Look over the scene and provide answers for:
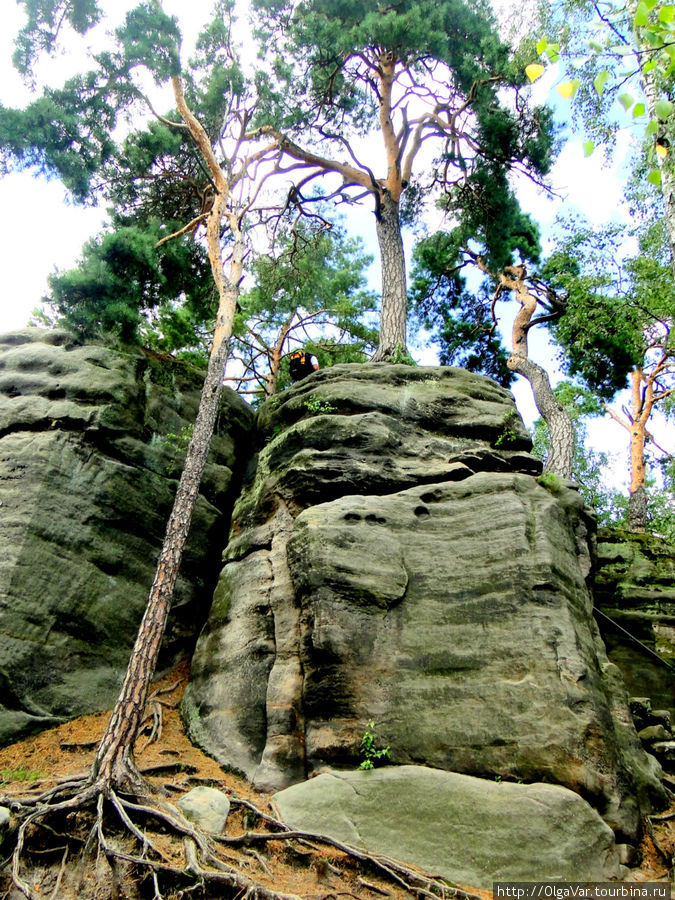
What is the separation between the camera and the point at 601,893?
457cm

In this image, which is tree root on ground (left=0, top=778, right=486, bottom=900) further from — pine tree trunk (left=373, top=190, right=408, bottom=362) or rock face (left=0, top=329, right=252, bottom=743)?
pine tree trunk (left=373, top=190, right=408, bottom=362)

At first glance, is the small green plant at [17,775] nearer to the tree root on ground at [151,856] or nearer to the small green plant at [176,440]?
the tree root on ground at [151,856]

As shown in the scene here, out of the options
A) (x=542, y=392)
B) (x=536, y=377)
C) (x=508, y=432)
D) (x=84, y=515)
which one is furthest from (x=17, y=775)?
(x=536, y=377)

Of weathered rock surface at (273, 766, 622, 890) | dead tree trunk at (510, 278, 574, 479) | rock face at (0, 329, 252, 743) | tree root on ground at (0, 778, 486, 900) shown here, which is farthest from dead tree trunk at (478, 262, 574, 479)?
tree root on ground at (0, 778, 486, 900)

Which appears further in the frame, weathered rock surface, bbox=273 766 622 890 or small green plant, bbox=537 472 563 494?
small green plant, bbox=537 472 563 494

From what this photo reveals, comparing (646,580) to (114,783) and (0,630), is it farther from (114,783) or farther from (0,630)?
(0,630)

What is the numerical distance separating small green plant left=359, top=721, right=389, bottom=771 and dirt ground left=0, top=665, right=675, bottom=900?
2.88 feet

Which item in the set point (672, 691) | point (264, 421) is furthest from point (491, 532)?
point (264, 421)

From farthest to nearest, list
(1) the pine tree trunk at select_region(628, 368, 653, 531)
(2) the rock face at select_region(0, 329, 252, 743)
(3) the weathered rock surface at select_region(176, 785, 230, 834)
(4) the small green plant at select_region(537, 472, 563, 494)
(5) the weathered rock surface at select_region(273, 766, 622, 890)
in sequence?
(1) the pine tree trunk at select_region(628, 368, 653, 531) < (4) the small green plant at select_region(537, 472, 563, 494) < (2) the rock face at select_region(0, 329, 252, 743) < (3) the weathered rock surface at select_region(176, 785, 230, 834) < (5) the weathered rock surface at select_region(273, 766, 622, 890)

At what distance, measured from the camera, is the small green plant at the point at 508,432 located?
29.5 feet

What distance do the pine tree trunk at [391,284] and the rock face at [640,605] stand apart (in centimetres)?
567

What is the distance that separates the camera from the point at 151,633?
6.45 m

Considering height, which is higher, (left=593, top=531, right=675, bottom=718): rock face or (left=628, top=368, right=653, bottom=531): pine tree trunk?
(left=628, top=368, right=653, bottom=531): pine tree trunk

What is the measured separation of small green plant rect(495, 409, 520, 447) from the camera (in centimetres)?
898
